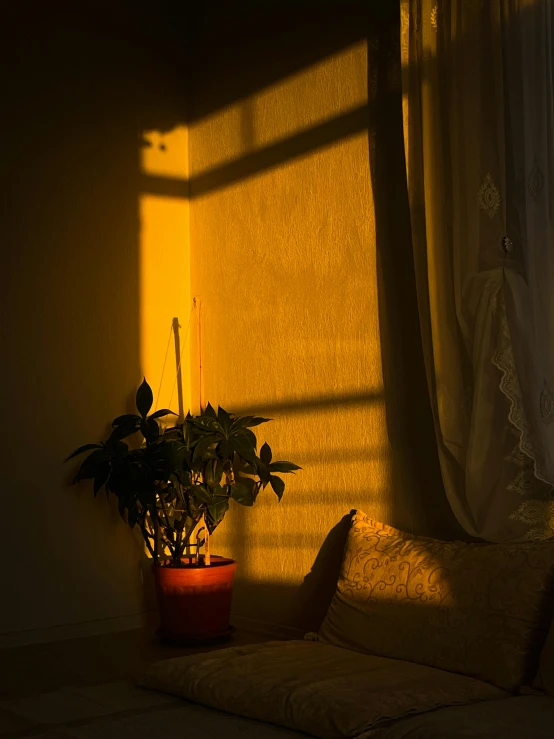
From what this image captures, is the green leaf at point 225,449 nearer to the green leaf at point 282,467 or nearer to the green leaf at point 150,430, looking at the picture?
the green leaf at point 282,467

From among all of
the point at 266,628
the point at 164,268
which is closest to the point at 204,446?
the point at 266,628

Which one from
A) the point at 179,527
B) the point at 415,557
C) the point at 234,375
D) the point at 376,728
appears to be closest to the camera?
the point at 376,728

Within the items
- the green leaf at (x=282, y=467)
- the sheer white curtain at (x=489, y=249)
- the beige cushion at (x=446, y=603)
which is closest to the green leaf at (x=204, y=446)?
the green leaf at (x=282, y=467)

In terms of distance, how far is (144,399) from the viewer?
4105mm

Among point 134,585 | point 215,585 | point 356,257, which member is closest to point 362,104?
point 356,257

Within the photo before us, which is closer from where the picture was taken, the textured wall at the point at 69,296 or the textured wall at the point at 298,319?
the textured wall at the point at 298,319

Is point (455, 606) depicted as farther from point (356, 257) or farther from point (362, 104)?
point (362, 104)

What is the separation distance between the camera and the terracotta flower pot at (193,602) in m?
3.86

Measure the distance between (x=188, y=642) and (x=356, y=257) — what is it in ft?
5.35

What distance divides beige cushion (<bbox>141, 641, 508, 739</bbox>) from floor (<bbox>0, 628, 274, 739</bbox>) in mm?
142

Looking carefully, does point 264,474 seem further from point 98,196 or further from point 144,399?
point 98,196

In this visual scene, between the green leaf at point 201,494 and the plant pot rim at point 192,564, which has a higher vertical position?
the green leaf at point 201,494

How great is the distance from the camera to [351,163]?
3.78m

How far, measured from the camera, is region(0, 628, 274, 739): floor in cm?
272
